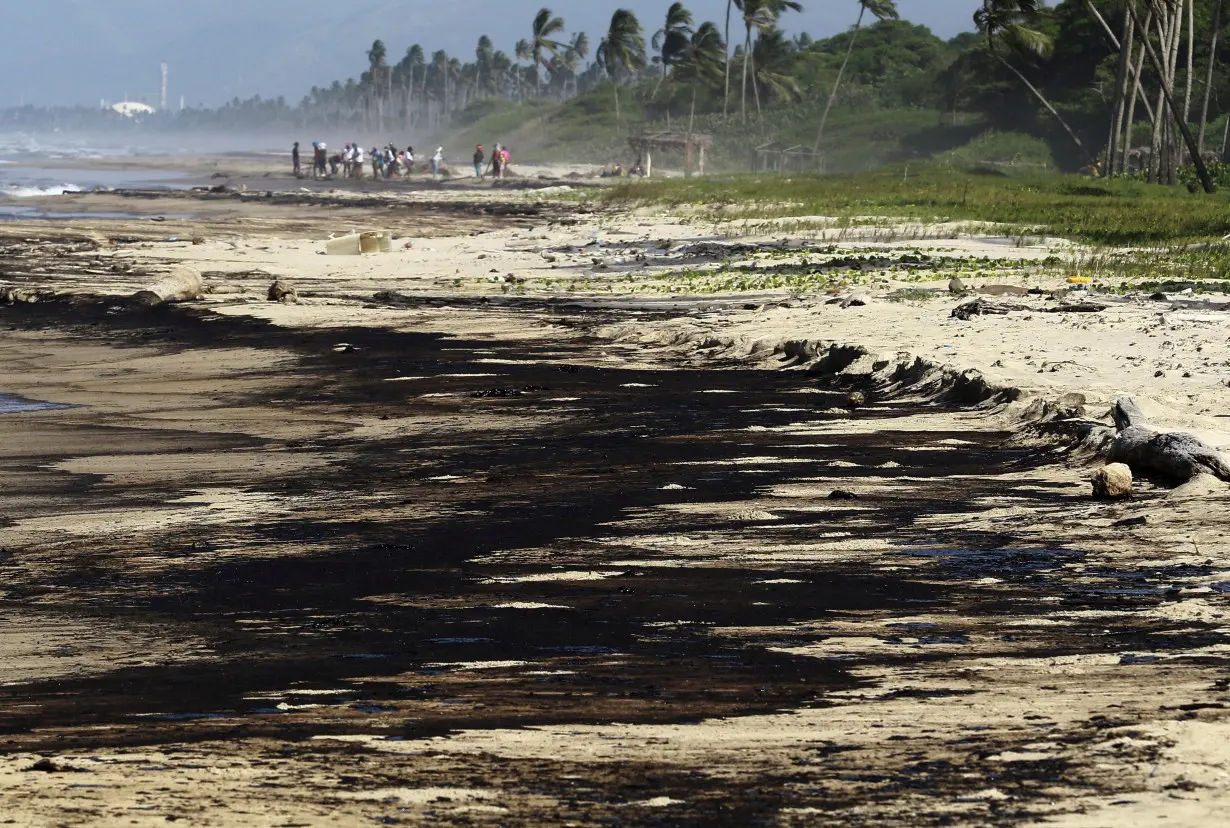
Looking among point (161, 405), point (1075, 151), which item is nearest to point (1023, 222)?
point (161, 405)

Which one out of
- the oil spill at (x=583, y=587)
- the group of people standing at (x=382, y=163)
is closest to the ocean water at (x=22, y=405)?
the oil spill at (x=583, y=587)

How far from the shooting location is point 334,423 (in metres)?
12.0

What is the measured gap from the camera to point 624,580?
22.5 feet

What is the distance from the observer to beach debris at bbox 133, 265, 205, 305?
67.8 ft

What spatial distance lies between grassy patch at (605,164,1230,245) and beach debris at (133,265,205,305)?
1309 centimetres

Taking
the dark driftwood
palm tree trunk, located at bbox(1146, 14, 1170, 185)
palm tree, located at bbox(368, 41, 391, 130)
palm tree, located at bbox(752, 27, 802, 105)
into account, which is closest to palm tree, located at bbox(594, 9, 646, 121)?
palm tree, located at bbox(752, 27, 802, 105)

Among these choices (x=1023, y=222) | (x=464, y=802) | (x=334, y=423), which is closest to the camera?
(x=464, y=802)

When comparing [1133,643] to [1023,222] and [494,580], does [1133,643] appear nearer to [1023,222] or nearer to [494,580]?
[494,580]

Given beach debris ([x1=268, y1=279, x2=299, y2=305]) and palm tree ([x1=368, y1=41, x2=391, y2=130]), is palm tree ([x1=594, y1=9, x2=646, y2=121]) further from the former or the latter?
palm tree ([x1=368, y1=41, x2=391, y2=130])

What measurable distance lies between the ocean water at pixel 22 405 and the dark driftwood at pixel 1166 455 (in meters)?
8.32

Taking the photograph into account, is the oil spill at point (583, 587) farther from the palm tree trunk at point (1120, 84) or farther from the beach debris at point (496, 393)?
the palm tree trunk at point (1120, 84)

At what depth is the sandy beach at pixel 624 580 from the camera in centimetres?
449

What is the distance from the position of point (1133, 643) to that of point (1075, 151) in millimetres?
66917

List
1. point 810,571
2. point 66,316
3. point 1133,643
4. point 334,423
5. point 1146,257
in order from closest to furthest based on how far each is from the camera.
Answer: point 1133,643 < point 810,571 < point 334,423 < point 66,316 < point 1146,257
